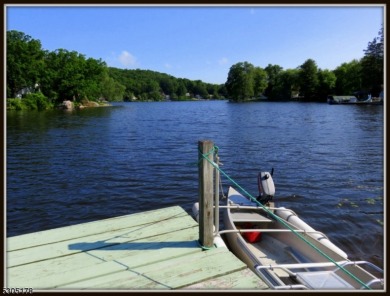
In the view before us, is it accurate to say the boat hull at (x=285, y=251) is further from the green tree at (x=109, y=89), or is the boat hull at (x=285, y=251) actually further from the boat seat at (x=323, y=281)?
the green tree at (x=109, y=89)

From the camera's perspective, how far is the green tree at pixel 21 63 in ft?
208

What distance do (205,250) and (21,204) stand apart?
911 centimetres

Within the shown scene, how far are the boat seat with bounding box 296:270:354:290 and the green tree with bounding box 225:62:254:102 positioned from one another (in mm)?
123527

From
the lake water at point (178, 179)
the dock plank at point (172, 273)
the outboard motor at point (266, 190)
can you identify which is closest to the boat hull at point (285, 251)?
the outboard motor at point (266, 190)

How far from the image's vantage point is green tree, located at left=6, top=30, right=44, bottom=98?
6325cm

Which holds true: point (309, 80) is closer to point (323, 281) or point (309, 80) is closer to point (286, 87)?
point (286, 87)

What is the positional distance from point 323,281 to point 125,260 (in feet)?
9.33

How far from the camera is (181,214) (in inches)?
234

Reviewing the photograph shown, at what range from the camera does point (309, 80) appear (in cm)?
10775

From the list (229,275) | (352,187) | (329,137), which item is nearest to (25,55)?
(329,137)

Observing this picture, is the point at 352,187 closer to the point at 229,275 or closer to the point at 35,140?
the point at 229,275

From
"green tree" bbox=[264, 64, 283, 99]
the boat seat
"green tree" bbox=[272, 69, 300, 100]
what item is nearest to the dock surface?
the boat seat

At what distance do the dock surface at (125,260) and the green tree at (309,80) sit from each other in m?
111

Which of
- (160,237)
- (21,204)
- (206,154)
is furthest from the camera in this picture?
(21,204)
